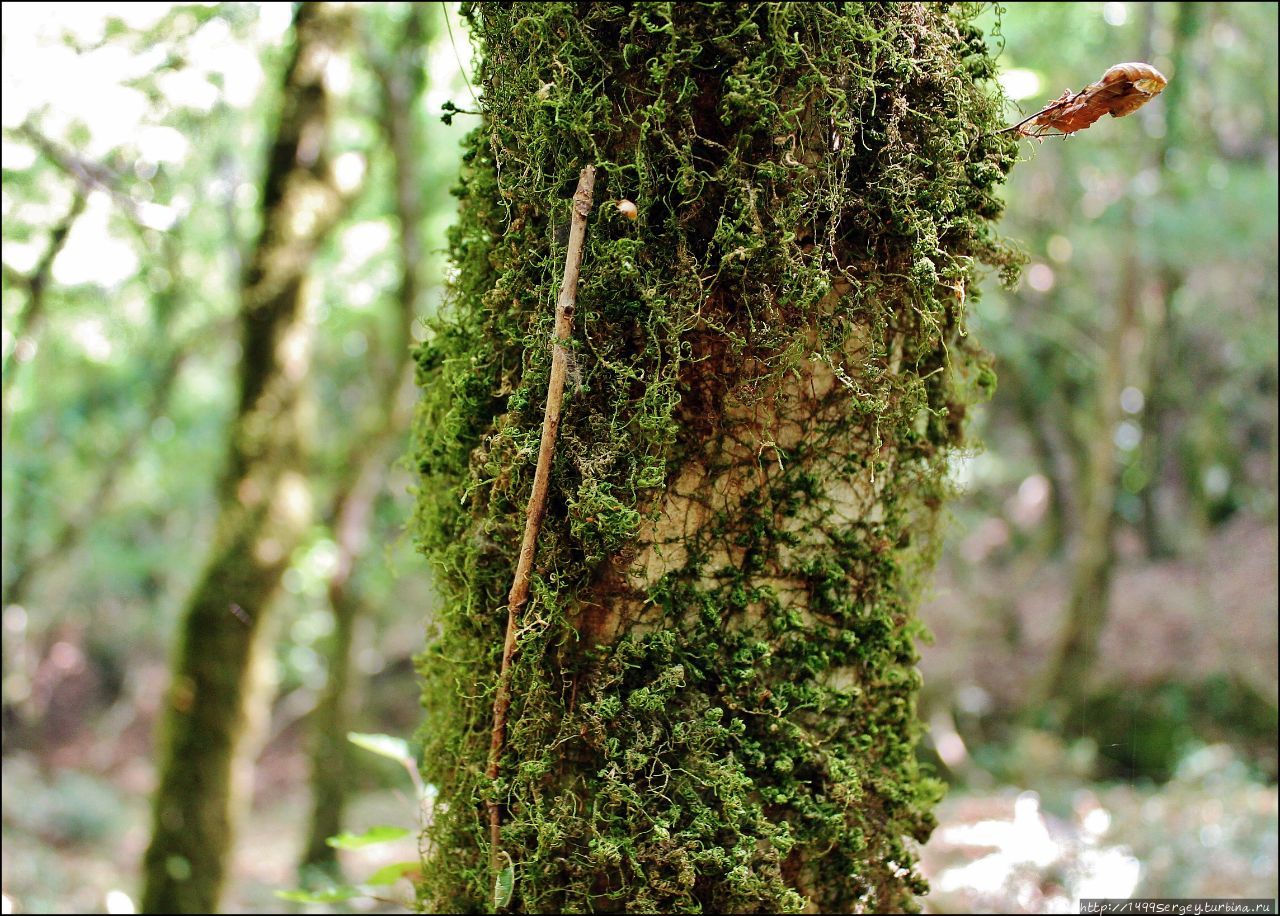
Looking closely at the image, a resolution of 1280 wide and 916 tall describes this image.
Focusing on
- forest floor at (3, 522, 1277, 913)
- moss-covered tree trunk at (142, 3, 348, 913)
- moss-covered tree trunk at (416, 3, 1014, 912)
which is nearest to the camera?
moss-covered tree trunk at (416, 3, 1014, 912)

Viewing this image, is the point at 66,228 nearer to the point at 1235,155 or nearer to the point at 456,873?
the point at 456,873

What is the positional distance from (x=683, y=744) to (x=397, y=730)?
1486cm

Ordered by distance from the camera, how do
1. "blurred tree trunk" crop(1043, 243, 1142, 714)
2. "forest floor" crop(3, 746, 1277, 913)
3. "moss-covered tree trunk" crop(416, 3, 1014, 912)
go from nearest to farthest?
"moss-covered tree trunk" crop(416, 3, 1014, 912)
"forest floor" crop(3, 746, 1277, 913)
"blurred tree trunk" crop(1043, 243, 1142, 714)

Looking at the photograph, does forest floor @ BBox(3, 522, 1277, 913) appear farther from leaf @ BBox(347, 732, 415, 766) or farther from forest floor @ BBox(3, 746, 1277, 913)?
leaf @ BBox(347, 732, 415, 766)

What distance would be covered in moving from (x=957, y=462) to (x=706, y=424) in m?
0.63

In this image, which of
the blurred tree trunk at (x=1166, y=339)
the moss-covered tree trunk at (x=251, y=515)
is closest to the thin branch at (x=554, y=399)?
the moss-covered tree trunk at (x=251, y=515)

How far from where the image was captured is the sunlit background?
197 inches

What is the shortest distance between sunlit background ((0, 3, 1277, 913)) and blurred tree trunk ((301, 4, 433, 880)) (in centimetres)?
31

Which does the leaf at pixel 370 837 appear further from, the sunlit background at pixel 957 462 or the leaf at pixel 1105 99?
the leaf at pixel 1105 99

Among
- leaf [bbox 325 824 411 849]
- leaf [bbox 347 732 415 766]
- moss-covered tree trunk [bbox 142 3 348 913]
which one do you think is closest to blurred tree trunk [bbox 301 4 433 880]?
moss-covered tree trunk [bbox 142 3 348 913]

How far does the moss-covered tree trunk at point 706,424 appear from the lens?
4.78 ft

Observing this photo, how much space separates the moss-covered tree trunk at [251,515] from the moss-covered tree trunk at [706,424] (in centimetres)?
402

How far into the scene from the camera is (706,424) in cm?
155

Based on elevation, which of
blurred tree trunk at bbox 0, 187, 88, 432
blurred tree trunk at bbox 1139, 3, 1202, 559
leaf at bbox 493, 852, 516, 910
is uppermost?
blurred tree trunk at bbox 1139, 3, 1202, 559
